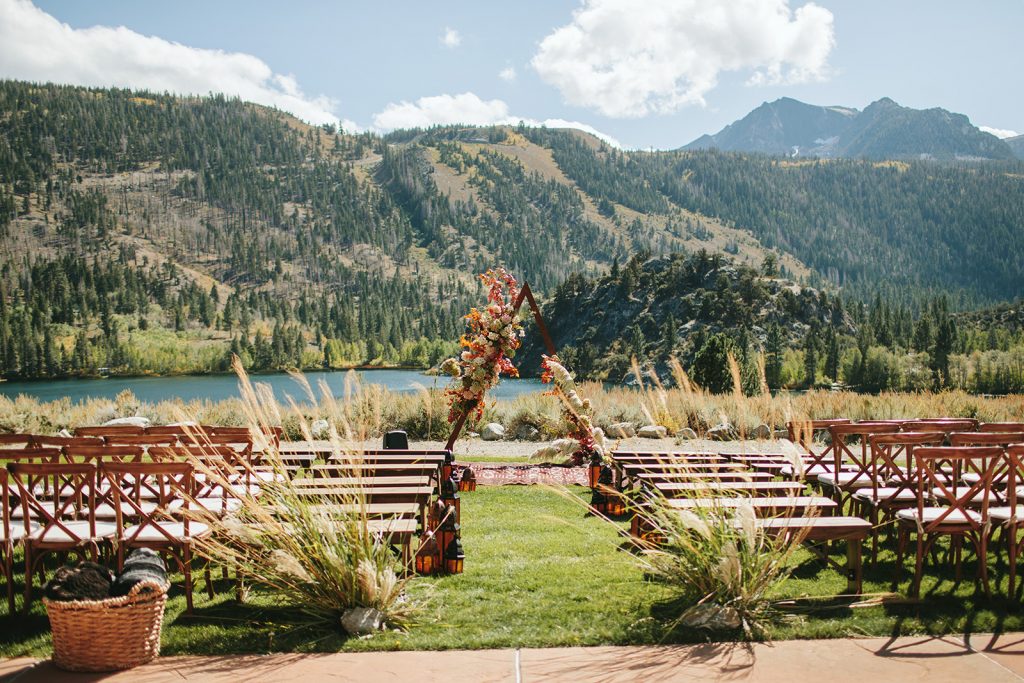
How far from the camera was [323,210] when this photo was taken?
479ft

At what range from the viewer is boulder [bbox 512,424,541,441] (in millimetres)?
13266

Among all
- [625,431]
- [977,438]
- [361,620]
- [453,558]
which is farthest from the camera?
[625,431]

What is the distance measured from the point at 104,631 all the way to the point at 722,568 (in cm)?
294

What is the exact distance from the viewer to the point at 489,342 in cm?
848

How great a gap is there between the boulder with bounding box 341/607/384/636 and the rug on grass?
15.0 feet

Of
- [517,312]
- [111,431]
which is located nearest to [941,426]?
[517,312]

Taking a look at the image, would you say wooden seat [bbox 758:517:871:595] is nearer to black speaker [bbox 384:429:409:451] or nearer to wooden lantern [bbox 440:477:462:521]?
wooden lantern [bbox 440:477:462:521]

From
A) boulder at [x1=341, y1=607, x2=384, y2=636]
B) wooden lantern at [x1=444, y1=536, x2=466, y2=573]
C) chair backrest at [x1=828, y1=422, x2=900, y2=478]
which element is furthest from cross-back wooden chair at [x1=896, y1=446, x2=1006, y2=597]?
boulder at [x1=341, y1=607, x2=384, y2=636]

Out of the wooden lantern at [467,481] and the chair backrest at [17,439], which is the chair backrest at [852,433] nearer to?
the wooden lantern at [467,481]

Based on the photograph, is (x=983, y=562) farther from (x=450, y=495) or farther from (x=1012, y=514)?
(x=450, y=495)

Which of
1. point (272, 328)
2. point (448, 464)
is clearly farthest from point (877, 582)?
point (272, 328)

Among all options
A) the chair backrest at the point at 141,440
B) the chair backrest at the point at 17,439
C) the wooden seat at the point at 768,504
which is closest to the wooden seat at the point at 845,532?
the wooden seat at the point at 768,504

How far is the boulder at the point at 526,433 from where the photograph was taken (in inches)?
522

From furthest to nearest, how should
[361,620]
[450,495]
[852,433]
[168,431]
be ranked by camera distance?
[168,431] < [852,433] < [450,495] < [361,620]
